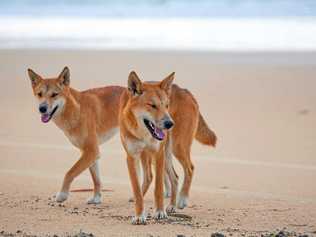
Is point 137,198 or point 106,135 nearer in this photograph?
point 137,198

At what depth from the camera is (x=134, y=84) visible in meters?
8.00

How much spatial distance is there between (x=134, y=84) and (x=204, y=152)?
407 cm

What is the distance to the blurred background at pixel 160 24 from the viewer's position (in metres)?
22.9

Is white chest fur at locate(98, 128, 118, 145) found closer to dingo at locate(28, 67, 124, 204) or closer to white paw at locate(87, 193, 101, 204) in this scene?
dingo at locate(28, 67, 124, 204)

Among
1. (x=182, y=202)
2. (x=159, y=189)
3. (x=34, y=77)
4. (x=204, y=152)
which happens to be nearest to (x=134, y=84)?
(x=159, y=189)

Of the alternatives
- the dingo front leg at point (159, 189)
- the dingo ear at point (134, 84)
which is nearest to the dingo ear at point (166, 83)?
the dingo ear at point (134, 84)

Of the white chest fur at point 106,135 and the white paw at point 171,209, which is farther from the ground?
the white chest fur at point 106,135

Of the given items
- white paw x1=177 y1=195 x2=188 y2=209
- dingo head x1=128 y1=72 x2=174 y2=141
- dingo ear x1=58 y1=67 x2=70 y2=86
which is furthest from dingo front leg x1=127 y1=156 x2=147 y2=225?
dingo ear x1=58 y1=67 x2=70 y2=86

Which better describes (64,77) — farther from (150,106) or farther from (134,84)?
(150,106)

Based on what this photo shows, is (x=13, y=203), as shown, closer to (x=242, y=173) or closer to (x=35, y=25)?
(x=242, y=173)

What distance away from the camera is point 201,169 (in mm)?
10875

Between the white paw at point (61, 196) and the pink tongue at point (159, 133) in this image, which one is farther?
the white paw at point (61, 196)

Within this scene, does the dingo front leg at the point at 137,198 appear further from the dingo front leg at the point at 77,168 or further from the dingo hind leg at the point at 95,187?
the dingo hind leg at the point at 95,187

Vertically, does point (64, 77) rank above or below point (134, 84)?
above
